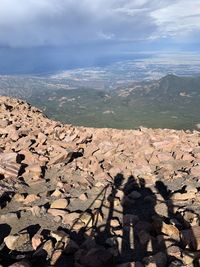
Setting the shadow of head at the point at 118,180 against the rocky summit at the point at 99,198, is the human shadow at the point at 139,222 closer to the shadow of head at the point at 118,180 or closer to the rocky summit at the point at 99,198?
the rocky summit at the point at 99,198

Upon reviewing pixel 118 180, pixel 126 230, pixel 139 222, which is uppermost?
pixel 118 180

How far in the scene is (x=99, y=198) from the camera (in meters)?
16.2

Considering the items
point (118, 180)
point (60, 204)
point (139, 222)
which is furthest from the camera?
point (118, 180)

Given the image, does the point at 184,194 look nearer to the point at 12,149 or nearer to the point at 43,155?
the point at 43,155

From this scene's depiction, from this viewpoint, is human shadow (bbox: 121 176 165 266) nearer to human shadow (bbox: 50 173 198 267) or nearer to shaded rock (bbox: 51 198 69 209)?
human shadow (bbox: 50 173 198 267)

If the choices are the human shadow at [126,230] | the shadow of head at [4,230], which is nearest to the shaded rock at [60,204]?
the human shadow at [126,230]

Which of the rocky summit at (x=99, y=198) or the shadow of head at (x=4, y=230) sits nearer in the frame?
the rocky summit at (x=99, y=198)

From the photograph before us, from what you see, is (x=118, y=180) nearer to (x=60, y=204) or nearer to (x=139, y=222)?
(x=60, y=204)

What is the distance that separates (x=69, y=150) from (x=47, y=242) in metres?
9.65

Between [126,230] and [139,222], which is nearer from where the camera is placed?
[126,230]

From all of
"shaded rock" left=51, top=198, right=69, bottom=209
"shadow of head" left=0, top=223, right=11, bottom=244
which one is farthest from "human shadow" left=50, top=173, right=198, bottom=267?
"shadow of head" left=0, top=223, right=11, bottom=244

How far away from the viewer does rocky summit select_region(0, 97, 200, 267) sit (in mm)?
11719

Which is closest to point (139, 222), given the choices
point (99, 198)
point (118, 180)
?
point (99, 198)

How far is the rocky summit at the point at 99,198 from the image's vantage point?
1172cm
